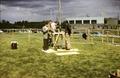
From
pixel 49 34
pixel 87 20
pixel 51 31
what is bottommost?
pixel 49 34

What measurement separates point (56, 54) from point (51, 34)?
3.39 metres

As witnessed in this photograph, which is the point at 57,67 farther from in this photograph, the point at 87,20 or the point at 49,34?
the point at 87,20

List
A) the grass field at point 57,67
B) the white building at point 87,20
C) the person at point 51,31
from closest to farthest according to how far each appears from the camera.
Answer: the grass field at point 57,67 < the person at point 51,31 < the white building at point 87,20

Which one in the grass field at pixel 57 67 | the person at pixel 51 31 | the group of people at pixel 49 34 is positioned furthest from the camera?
the person at pixel 51 31

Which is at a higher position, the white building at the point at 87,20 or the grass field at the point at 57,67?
the white building at the point at 87,20

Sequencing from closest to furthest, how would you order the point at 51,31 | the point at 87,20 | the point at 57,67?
the point at 57,67 → the point at 51,31 → the point at 87,20

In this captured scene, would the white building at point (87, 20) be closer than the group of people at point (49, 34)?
No

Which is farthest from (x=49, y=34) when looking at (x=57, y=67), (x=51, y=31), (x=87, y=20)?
(x=87, y=20)

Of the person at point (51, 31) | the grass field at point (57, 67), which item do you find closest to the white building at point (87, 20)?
the person at point (51, 31)

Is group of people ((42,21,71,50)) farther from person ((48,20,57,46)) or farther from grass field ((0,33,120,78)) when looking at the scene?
grass field ((0,33,120,78))

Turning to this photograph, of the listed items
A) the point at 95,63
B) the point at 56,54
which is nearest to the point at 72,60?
the point at 95,63

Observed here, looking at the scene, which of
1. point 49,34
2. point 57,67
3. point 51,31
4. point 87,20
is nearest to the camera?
point 57,67

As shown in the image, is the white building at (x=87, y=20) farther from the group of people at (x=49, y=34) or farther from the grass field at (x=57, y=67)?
the grass field at (x=57, y=67)

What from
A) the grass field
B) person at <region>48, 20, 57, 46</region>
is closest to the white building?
person at <region>48, 20, 57, 46</region>
